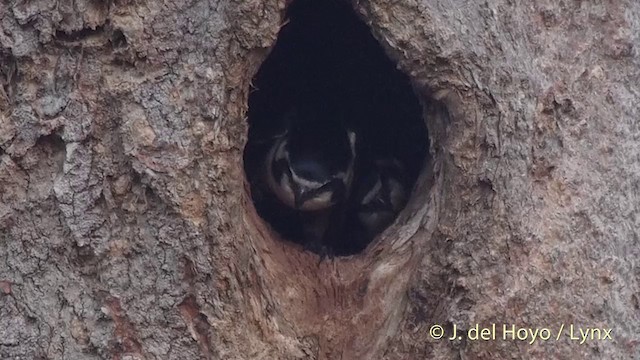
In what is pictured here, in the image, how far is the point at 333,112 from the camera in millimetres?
3262

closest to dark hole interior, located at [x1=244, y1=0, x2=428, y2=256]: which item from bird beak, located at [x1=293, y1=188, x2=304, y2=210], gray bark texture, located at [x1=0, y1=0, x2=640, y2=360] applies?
bird beak, located at [x1=293, y1=188, x2=304, y2=210]

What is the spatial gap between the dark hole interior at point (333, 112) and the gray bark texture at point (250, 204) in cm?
72

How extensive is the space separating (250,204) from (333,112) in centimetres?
110

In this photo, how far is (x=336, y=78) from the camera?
3195 mm

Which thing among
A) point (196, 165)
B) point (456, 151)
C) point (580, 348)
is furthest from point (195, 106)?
point (580, 348)

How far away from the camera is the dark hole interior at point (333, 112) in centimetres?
294

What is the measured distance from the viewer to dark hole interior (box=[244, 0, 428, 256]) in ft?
9.65

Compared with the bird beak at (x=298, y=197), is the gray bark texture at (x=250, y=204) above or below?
above

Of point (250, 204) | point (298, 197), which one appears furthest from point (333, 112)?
point (250, 204)

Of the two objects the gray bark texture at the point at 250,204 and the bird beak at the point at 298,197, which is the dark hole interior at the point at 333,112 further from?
the gray bark texture at the point at 250,204

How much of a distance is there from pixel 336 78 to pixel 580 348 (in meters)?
1.36

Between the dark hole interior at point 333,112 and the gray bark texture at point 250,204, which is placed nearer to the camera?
the gray bark texture at point 250,204

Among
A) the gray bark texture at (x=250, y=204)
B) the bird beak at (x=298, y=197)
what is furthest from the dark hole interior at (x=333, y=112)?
the gray bark texture at (x=250, y=204)

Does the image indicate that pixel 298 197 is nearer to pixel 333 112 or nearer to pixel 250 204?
pixel 333 112
